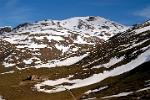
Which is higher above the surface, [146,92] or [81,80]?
[81,80]

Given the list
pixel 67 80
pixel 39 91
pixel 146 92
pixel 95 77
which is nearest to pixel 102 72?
pixel 95 77

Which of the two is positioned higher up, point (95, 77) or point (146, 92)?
point (95, 77)

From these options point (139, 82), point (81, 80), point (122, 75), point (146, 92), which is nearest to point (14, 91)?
point (81, 80)

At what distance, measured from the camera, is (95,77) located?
183750mm

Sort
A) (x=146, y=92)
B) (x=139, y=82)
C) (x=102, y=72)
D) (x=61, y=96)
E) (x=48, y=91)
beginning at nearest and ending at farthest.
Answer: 1. (x=146, y=92)
2. (x=139, y=82)
3. (x=61, y=96)
4. (x=48, y=91)
5. (x=102, y=72)

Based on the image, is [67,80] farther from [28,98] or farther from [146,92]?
[146,92]

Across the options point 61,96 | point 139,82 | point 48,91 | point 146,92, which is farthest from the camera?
point 48,91

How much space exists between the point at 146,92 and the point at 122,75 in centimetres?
6170

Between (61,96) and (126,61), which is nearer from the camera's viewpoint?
(61,96)

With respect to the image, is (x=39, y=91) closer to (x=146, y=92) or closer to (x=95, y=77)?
(x=95, y=77)

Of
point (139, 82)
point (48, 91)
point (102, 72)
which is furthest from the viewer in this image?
point (102, 72)

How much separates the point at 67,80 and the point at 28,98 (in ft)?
126

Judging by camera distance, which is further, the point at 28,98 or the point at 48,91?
the point at 48,91

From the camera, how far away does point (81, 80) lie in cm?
18712
